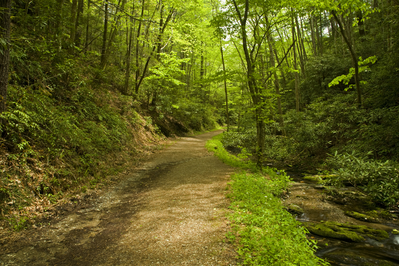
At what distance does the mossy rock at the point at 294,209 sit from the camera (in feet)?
18.5

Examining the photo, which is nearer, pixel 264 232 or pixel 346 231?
pixel 264 232

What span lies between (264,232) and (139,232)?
239 cm

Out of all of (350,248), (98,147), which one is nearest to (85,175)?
(98,147)

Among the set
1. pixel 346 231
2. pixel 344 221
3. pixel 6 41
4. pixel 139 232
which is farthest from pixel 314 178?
pixel 6 41

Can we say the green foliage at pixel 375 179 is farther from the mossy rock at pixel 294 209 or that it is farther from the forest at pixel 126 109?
the mossy rock at pixel 294 209

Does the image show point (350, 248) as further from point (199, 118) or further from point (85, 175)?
point (199, 118)

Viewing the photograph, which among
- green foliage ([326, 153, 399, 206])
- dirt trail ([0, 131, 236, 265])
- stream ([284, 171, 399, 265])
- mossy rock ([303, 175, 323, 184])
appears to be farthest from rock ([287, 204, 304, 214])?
mossy rock ([303, 175, 323, 184])

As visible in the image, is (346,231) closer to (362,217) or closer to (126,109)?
(362,217)

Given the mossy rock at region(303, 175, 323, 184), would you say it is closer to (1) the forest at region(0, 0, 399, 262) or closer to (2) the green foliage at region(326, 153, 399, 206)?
(1) the forest at region(0, 0, 399, 262)

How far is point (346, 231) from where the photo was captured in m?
4.59

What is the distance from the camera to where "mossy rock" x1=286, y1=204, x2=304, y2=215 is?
18.5ft

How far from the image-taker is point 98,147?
7672mm

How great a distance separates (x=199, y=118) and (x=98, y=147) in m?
17.0

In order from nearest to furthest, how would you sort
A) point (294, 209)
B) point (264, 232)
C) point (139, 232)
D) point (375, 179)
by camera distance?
point (264, 232) → point (139, 232) → point (294, 209) → point (375, 179)
